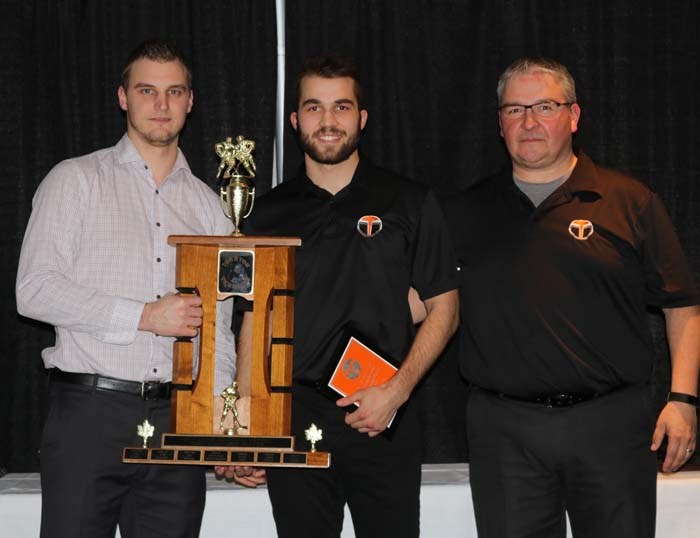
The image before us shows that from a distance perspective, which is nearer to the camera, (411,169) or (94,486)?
(94,486)

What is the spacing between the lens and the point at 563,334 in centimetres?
281

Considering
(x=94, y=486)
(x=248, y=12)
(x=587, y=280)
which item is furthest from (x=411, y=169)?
(x=94, y=486)

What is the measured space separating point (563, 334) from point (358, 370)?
0.66 metres

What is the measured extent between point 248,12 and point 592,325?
2.02 m

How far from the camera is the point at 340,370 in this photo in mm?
2711

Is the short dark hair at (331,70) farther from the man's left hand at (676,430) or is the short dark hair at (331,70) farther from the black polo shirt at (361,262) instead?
the man's left hand at (676,430)

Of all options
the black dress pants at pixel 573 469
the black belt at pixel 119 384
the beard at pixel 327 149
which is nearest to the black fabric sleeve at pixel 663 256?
the black dress pants at pixel 573 469

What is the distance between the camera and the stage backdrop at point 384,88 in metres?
3.75

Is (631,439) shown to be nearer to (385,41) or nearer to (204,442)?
(204,442)

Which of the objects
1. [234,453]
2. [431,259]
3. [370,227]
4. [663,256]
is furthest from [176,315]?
[663,256]

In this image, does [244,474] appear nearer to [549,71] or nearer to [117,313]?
[117,313]

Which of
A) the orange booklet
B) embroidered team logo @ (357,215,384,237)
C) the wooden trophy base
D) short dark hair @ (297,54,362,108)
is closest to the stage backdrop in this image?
short dark hair @ (297,54,362,108)

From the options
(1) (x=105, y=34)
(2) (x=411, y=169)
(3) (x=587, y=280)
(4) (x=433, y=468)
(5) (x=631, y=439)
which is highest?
(1) (x=105, y=34)

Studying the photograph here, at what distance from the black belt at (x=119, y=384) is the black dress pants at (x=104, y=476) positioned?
0.02 meters
